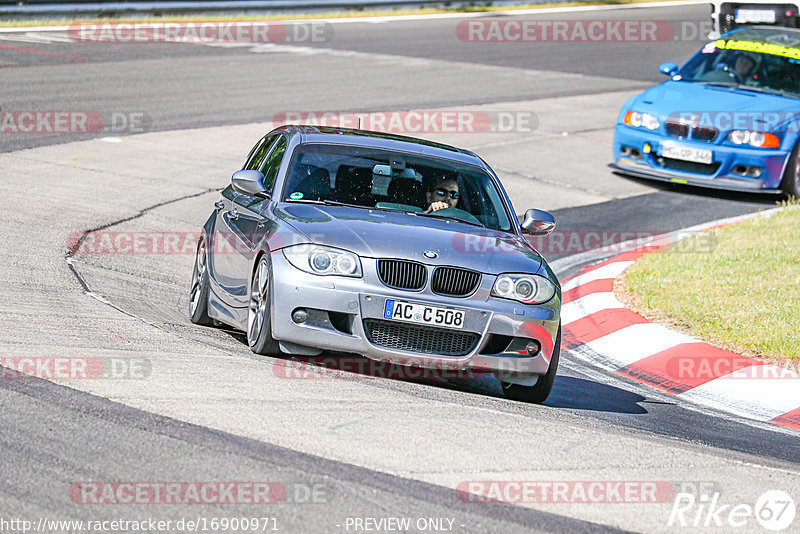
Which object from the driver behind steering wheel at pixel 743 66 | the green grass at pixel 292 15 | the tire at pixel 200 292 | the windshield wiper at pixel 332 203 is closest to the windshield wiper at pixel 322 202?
the windshield wiper at pixel 332 203

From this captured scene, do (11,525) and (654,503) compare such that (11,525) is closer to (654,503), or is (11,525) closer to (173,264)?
(654,503)

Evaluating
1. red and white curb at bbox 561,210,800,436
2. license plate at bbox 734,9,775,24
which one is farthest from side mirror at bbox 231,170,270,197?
license plate at bbox 734,9,775,24

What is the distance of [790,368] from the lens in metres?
8.20

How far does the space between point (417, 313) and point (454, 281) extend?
31 cm

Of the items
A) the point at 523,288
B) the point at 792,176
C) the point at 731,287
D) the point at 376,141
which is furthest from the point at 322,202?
the point at 792,176

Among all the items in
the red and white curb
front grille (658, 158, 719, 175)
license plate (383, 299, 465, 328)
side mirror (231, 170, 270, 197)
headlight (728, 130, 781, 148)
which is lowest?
the red and white curb

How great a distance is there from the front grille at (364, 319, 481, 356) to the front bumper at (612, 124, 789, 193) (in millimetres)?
8458

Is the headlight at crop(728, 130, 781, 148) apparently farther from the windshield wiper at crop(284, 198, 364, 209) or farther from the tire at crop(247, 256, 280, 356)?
the tire at crop(247, 256, 280, 356)

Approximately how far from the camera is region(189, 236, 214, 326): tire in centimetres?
816

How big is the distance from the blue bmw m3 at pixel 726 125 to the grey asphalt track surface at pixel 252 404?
1.45 feet

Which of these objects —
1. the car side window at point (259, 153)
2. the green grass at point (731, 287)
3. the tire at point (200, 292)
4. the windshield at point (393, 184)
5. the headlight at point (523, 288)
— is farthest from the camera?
the green grass at point (731, 287)

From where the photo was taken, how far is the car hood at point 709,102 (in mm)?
14500

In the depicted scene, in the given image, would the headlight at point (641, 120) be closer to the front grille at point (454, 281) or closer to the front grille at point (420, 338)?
the front grille at point (454, 281)

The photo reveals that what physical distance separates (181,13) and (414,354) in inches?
930
